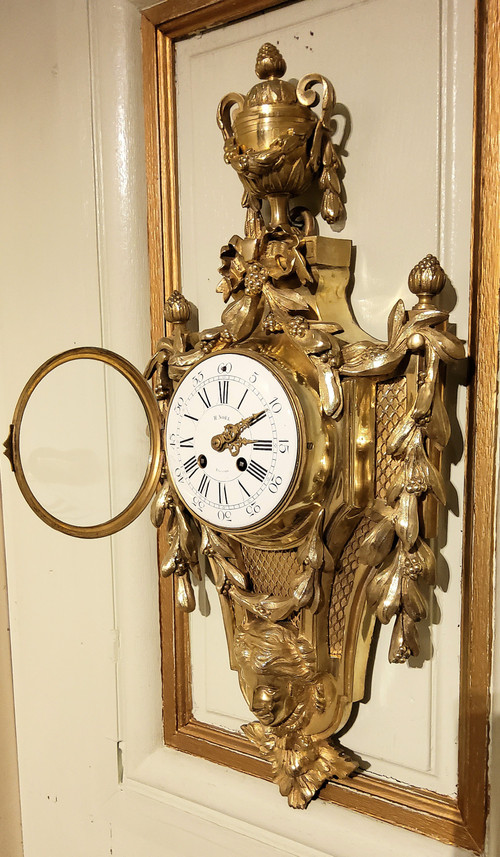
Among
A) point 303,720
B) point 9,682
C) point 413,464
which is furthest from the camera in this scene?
point 9,682

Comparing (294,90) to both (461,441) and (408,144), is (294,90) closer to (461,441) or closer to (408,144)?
(408,144)

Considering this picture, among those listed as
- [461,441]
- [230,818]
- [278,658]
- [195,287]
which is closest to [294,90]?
[195,287]

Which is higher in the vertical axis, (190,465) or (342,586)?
(190,465)

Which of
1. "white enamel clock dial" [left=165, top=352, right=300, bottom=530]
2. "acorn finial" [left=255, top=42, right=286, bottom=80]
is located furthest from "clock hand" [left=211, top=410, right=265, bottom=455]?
"acorn finial" [left=255, top=42, right=286, bottom=80]

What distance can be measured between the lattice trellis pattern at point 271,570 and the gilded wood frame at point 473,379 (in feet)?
0.48

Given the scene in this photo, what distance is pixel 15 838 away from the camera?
3.15 ft

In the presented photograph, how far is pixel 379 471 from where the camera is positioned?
0.61 m

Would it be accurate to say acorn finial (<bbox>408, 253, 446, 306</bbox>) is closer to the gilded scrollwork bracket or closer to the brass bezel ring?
the gilded scrollwork bracket

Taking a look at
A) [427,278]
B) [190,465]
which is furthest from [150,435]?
[427,278]

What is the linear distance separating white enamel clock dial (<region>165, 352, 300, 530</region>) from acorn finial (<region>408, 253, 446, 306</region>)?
12 centimetres

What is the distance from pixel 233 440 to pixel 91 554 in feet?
1.06

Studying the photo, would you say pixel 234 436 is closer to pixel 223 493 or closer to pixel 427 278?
pixel 223 493

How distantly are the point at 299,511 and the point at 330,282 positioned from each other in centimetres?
19

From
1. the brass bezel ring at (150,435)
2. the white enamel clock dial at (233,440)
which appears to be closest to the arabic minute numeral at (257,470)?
the white enamel clock dial at (233,440)
